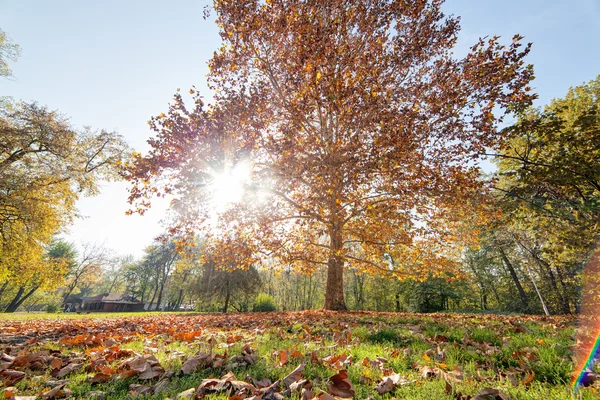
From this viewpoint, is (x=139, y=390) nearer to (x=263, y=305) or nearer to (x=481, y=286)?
(x=263, y=305)

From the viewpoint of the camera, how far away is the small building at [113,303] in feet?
198

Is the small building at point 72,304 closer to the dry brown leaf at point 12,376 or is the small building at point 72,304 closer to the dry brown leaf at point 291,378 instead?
the dry brown leaf at point 12,376

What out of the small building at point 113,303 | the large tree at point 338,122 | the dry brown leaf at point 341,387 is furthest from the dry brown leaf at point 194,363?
the small building at point 113,303

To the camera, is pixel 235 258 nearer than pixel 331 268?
Yes

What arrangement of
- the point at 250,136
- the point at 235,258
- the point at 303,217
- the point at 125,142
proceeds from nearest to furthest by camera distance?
the point at 250,136
the point at 235,258
the point at 303,217
the point at 125,142

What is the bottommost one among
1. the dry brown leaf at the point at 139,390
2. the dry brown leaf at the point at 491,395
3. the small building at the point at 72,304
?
the small building at the point at 72,304

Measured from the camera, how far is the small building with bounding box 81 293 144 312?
198 ft

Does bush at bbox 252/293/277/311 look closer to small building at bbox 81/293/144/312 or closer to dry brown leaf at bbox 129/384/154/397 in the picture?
dry brown leaf at bbox 129/384/154/397

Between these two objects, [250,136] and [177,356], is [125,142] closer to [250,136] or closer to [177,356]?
[250,136]

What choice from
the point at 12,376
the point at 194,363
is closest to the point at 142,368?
the point at 194,363

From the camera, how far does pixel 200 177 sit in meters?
9.86

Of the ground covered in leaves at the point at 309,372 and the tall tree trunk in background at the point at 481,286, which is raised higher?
the tall tree trunk in background at the point at 481,286

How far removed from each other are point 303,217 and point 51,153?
18093 millimetres

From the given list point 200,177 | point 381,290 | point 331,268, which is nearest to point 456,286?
point 381,290
